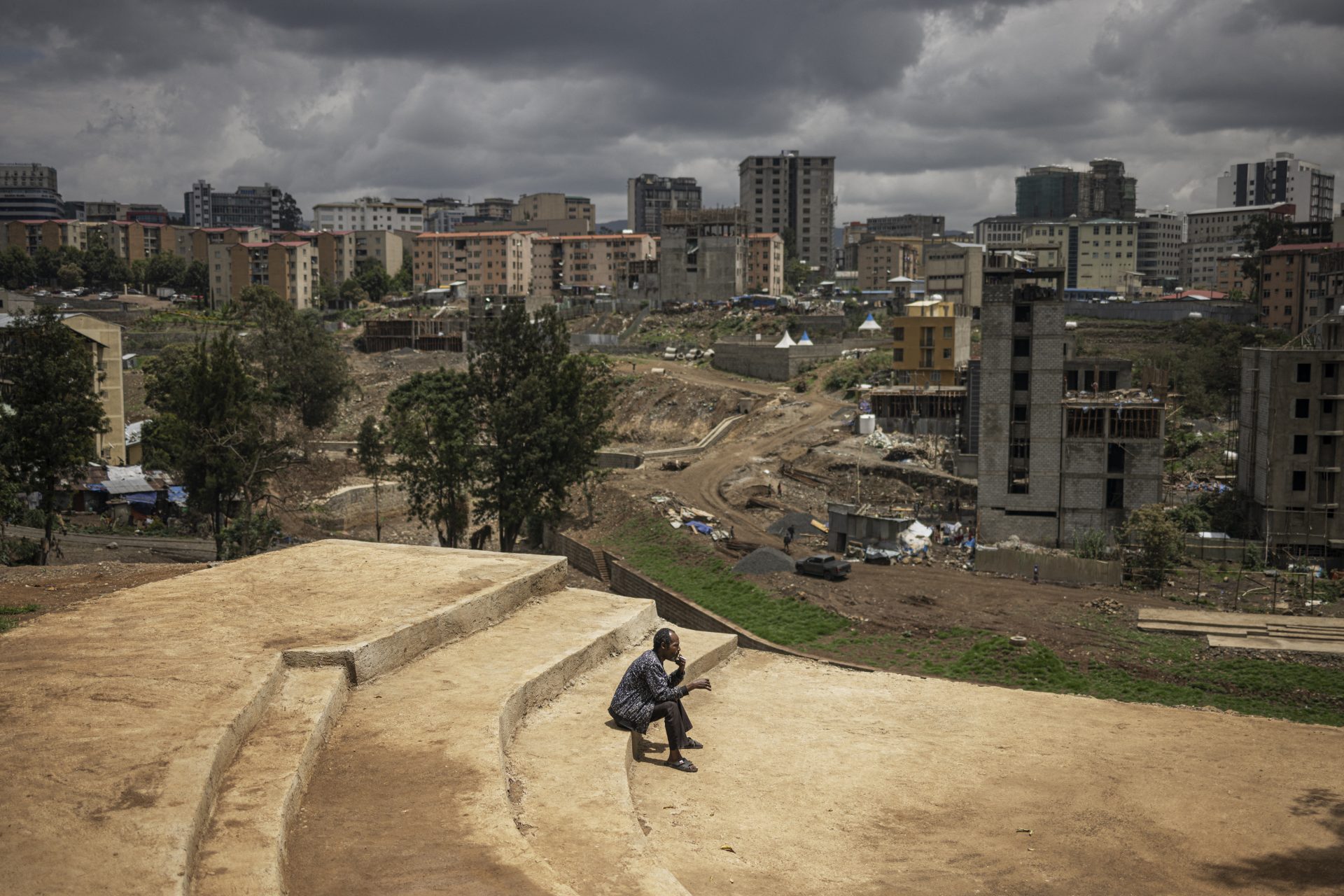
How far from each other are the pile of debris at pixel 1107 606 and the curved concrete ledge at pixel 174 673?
45.3 feet

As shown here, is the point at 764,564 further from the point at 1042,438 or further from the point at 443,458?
the point at 1042,438

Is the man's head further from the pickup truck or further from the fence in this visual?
the pickup truck

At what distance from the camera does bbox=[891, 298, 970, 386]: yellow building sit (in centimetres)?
4997

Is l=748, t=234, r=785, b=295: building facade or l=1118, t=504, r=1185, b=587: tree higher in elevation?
l=748, t=234, r=785, b=295: building facade

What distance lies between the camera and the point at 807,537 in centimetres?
3184

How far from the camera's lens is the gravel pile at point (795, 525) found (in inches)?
1271

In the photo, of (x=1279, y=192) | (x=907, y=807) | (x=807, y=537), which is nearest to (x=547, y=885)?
(x=907, y=807)

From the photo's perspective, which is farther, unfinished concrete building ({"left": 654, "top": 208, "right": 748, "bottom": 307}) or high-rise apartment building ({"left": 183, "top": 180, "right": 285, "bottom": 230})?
Answer: high-rise apartment building ({"left": 183, "top": 180, "right": 285, "bottom": 230})

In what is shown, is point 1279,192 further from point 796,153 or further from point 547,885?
point 547,885

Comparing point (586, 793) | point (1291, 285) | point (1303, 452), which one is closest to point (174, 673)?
point (586, 793)

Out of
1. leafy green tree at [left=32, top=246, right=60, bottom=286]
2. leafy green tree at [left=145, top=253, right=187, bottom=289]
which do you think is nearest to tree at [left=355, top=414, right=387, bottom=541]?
leafy green tree at [left=145, top=253, right=187, bottom=289]

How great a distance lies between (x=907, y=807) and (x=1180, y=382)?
153ft

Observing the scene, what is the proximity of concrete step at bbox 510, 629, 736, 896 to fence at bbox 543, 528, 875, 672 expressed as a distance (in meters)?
6.15

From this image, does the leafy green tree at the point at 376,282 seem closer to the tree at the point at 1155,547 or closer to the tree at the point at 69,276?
the tree at the point at 69,276
